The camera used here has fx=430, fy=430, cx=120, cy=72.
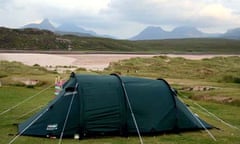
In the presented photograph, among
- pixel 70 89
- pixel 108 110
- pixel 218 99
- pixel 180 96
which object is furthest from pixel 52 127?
pixel 180 96

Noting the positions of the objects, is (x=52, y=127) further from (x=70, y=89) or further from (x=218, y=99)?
(x=218, y=99)

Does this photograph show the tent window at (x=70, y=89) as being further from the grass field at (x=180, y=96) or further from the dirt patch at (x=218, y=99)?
the dirt patch at (x=218, y=99)

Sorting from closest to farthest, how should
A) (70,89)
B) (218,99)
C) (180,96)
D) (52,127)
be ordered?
(52,127) → (70,89) → (218,99) → (180,96)

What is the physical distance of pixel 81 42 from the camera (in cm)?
15138

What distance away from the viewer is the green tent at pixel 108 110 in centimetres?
1454

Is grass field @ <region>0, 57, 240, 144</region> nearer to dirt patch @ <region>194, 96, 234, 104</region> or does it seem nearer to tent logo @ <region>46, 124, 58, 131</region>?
dirt patch @ <region>194, 96, 234, 104</region>

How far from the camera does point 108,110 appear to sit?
1470 cm

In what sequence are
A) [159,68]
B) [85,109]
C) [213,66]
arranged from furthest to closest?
[213,66], [159,68], [85,109]

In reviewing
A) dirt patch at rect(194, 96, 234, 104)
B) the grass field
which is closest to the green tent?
the grass field

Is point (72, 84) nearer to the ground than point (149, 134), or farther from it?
farther from it

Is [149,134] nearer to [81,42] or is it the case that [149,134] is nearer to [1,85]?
[1,85]

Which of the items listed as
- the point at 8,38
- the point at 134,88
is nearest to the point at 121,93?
the point at 134,88

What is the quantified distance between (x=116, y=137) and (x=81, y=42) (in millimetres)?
137889

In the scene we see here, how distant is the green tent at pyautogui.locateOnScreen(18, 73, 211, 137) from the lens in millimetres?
14539
